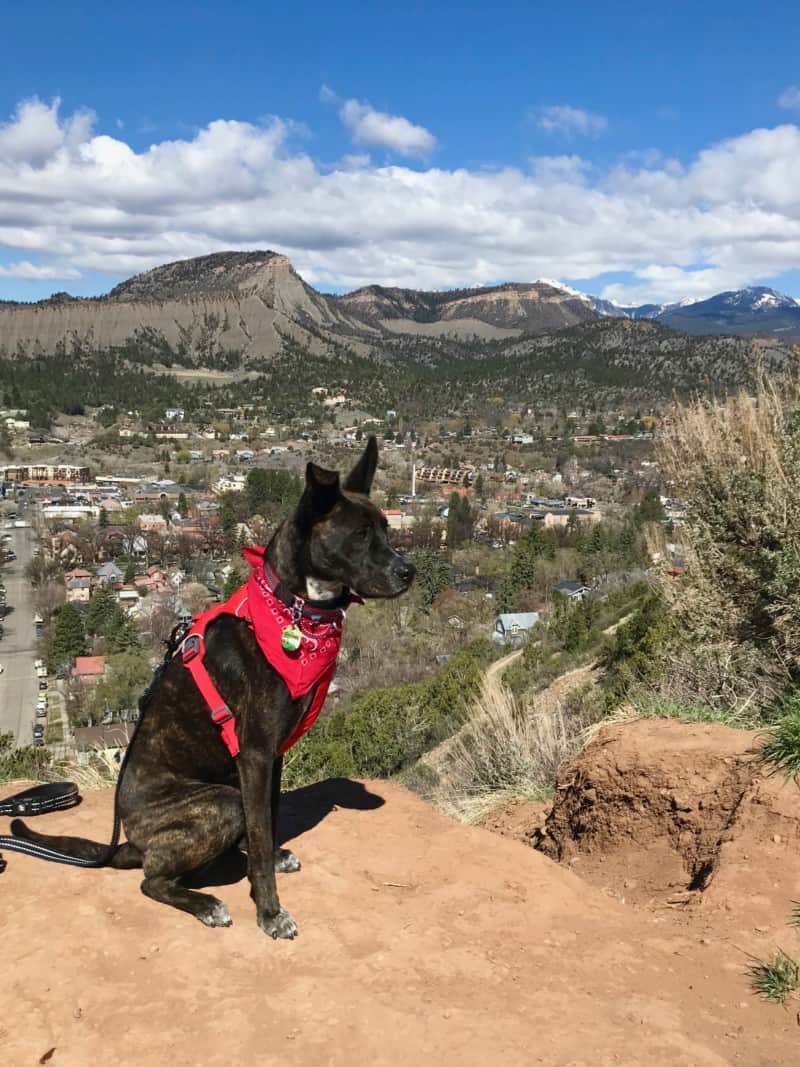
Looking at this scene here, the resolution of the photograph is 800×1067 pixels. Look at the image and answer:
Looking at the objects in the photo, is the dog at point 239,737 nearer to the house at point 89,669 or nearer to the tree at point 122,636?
the house at point 89,669

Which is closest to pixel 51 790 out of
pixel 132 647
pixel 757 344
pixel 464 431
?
pixel 757 344

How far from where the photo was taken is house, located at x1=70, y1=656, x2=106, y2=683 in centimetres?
5016

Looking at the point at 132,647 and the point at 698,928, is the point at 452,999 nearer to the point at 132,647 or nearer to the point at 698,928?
the point at 698,928

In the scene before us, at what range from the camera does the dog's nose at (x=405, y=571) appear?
3.27 meters

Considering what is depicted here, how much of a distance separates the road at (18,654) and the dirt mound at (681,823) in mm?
42403

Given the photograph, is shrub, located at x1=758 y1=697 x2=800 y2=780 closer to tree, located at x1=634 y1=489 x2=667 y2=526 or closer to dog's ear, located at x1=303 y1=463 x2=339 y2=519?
dog's ear, located at x1=303 y1=463 x2=339 y2=519

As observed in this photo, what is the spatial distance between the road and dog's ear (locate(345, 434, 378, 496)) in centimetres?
4335

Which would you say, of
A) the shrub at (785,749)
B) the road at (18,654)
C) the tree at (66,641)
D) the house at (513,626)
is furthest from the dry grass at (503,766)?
the tree at (66,641)

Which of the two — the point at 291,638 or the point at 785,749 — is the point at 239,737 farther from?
the point at 785,749

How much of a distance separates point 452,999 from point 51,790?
113 inches

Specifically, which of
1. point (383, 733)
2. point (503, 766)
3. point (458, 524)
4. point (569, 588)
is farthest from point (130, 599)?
point (503, 766)

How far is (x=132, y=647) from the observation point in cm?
5444

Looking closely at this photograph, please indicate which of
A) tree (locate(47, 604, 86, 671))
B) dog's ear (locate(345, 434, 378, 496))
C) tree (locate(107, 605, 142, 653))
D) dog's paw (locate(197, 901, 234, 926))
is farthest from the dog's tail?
tree (locate(47, 604, 86, 671))

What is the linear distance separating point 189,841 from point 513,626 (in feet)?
164
